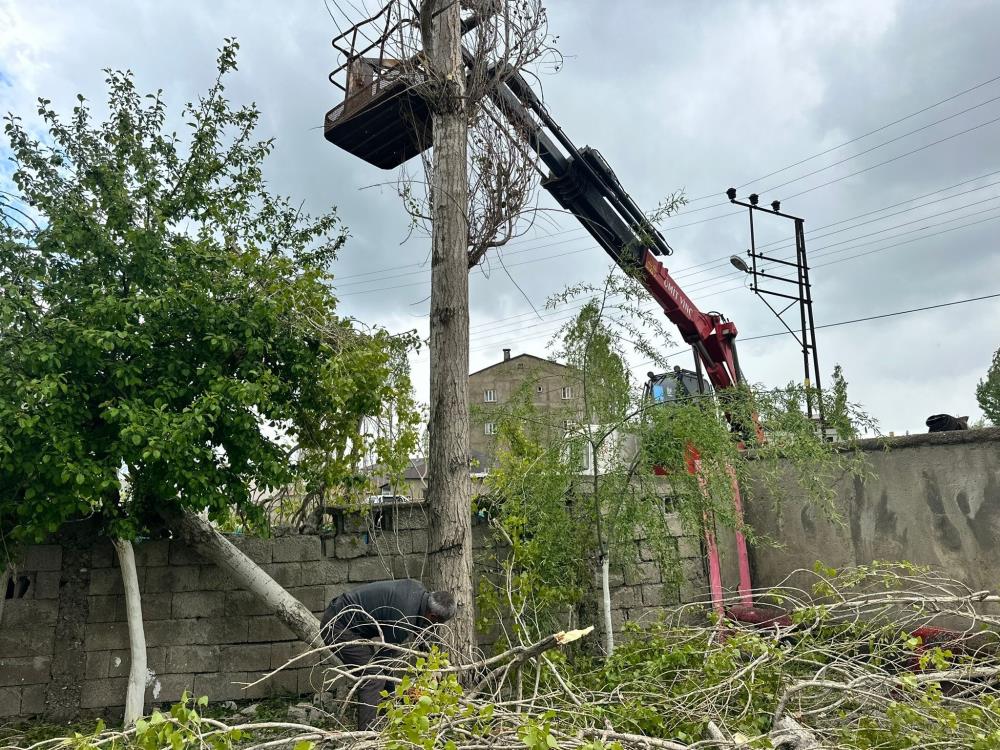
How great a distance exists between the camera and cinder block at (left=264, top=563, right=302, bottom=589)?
264 inches

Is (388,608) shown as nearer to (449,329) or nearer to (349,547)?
(349,547)

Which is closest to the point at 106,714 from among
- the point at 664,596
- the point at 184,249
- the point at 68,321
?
the point at 68,321

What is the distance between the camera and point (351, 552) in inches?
268

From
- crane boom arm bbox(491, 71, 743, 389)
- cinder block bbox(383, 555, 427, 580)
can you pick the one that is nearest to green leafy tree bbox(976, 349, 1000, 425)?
crane boom arm bbox(491, 71, 743, 389)

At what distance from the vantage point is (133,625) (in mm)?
6133

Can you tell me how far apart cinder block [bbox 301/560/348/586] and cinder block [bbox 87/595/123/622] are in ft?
5.14

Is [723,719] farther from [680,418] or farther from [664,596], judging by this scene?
[664,596]

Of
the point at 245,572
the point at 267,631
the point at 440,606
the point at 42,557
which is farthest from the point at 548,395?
the point at 42,557

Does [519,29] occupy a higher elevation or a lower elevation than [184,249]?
higher

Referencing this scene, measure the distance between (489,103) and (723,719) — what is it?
16.0ft

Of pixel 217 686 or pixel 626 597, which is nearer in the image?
pixel 217 686

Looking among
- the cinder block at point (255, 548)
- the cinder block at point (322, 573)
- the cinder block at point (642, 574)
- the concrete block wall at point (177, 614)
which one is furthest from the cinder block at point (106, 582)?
the cinder block at point (642, 574)

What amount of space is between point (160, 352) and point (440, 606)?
119 inches

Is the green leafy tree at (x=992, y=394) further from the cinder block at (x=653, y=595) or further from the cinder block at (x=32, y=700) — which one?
the cinder block at (x=32, y=700)
